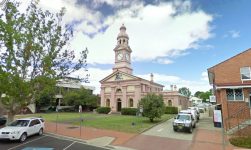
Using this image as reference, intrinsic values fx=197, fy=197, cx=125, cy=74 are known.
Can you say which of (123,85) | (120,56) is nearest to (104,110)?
(123,85)

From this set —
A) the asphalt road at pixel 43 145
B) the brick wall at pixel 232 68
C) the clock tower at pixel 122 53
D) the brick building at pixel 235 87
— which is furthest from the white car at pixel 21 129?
the clock tower at pixel 122 53

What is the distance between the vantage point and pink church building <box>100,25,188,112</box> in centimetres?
4797

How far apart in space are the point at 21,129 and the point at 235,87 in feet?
63.3

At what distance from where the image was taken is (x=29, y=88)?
17234 mm

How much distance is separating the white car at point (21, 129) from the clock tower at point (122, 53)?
3667 cm

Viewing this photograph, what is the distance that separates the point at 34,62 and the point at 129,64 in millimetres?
38597

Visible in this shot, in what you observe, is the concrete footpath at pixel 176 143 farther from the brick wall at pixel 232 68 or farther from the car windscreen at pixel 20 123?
the car windscreen at pixel 20 123

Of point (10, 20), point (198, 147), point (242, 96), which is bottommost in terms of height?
point (198, 147)

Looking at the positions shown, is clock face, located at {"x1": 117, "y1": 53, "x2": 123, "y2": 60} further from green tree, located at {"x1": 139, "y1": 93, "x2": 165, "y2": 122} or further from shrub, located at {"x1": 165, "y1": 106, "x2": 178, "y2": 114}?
green tree, located at {"x1": 139, "y1": 93, "x2": 165, "y2": 122}

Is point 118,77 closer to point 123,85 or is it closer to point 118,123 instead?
point 123,85

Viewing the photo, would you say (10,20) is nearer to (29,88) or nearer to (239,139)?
(29,88)

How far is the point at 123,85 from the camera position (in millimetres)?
50062

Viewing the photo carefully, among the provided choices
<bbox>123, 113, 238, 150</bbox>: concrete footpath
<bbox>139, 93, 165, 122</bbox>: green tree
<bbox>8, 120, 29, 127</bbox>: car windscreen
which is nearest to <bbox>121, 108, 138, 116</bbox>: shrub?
<bbox>139, 93, 165, 122</bbox>: green tree

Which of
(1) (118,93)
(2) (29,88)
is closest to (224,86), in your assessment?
(2) (29,88)
